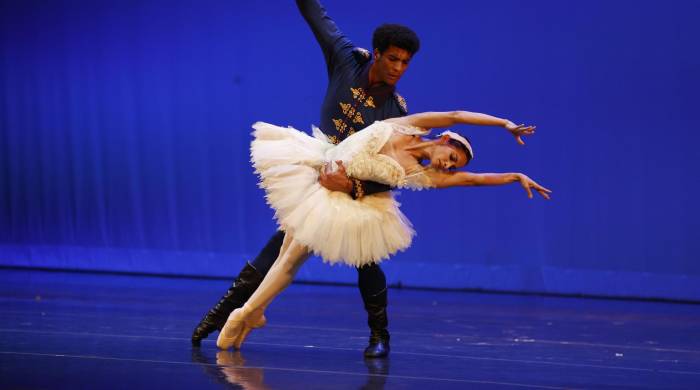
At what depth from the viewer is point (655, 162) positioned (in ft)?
20.6

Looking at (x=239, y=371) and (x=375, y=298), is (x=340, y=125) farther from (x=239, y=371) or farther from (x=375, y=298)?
(x=239, y=371)

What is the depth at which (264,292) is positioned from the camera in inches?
138

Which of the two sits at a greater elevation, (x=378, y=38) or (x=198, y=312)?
(x=378, y=38)

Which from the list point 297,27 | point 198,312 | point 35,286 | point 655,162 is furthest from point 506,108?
point 35,286

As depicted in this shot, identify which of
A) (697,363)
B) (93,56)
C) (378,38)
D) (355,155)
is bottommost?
(697,363)

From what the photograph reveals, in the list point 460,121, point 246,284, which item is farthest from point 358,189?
point 246,284

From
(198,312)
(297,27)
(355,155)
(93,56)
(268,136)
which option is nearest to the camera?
(355,155)

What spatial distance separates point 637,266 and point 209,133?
10.3 ft

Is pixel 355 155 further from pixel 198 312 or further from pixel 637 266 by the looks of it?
pixel 637 266

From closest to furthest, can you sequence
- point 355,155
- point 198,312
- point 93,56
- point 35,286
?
1. point 355,155
2. point 198,312
3. point 35,286
4. point 93,56

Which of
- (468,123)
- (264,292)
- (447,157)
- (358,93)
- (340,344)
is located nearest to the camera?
(468,123)

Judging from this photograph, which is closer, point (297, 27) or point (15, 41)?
point (297, 27)

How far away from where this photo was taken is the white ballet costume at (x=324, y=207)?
3.38 meters

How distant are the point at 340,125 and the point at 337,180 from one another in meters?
0.31
